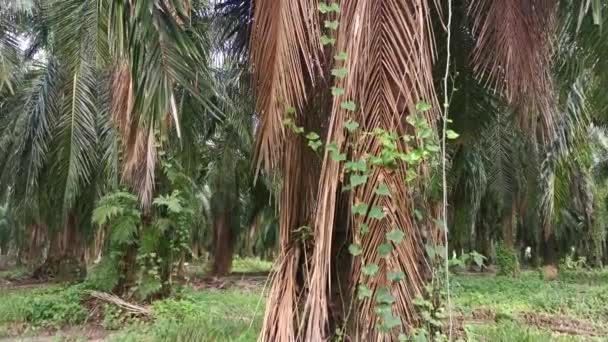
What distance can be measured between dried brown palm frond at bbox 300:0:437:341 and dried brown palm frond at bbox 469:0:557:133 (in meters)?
0.72

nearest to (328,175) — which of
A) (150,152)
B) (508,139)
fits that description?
(150,152)

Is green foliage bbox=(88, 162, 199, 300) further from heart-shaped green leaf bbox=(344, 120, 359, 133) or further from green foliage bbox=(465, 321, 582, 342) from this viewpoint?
heart-shaped green leaf bbox=(344, 120, 359, 133)

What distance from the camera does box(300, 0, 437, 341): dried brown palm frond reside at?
2.85 metres

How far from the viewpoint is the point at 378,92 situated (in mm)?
2977

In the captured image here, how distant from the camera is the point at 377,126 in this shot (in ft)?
9.62

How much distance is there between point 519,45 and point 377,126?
3.93 feet

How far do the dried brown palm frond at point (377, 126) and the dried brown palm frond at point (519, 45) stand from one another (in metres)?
0.72

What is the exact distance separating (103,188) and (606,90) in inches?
370

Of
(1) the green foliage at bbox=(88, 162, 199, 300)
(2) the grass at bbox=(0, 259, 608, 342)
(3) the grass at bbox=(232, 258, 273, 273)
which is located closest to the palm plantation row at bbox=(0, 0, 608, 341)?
(2) the grass at bbox=(0, 259, 608, 342)

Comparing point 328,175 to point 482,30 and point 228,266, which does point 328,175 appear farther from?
point 228,266

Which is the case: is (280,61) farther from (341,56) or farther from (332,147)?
(332,147)

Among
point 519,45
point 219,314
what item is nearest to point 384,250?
point 519,45

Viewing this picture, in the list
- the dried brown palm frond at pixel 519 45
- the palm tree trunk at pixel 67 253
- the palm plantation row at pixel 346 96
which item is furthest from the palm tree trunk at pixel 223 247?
the dried brown palm frond at pixel 519 45

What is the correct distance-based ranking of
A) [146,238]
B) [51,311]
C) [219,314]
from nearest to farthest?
[219,314] < [51,311] < [146,238]
